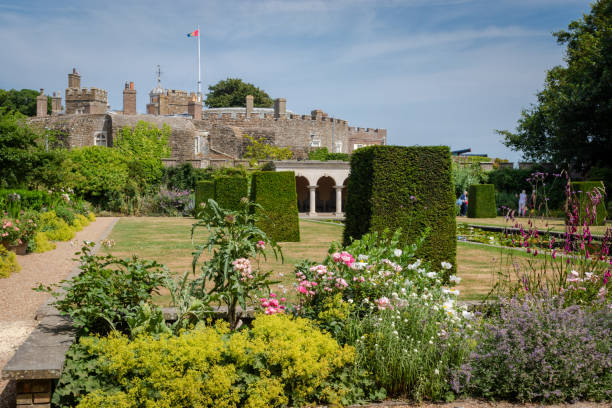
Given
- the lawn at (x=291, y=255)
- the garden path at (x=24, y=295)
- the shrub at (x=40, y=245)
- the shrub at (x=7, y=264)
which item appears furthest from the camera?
the shrub at (x=40, y=245)

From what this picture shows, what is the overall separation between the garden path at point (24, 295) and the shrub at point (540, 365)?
9.90ft

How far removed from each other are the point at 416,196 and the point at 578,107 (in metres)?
18.2

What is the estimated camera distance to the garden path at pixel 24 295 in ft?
13.0

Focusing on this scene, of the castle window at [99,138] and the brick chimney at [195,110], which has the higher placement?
the brick chimney at [195,110]

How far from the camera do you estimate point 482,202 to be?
21938 millimetres

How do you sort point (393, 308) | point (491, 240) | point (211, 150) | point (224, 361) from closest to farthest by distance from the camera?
point (224, 361) → point (393, 308) → point (491, 240) → point (211, 150)

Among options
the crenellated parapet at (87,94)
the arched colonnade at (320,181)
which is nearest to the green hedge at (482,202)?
the arched colonnade at (320,181)

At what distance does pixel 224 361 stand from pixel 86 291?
4.24ft

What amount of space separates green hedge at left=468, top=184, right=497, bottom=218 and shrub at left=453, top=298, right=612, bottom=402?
772 inches

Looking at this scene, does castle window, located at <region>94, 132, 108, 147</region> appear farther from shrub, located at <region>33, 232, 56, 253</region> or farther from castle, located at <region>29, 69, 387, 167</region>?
shrub, located at <region>33, 232, 56, 253</region>

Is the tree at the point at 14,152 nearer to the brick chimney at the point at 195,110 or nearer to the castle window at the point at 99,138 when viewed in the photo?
the castle window at the point at 99,138

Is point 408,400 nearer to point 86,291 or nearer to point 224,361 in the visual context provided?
point 224,361

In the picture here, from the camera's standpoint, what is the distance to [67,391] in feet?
8.68

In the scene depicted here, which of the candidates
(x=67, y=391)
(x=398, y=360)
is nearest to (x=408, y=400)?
(x=398, y=360)
